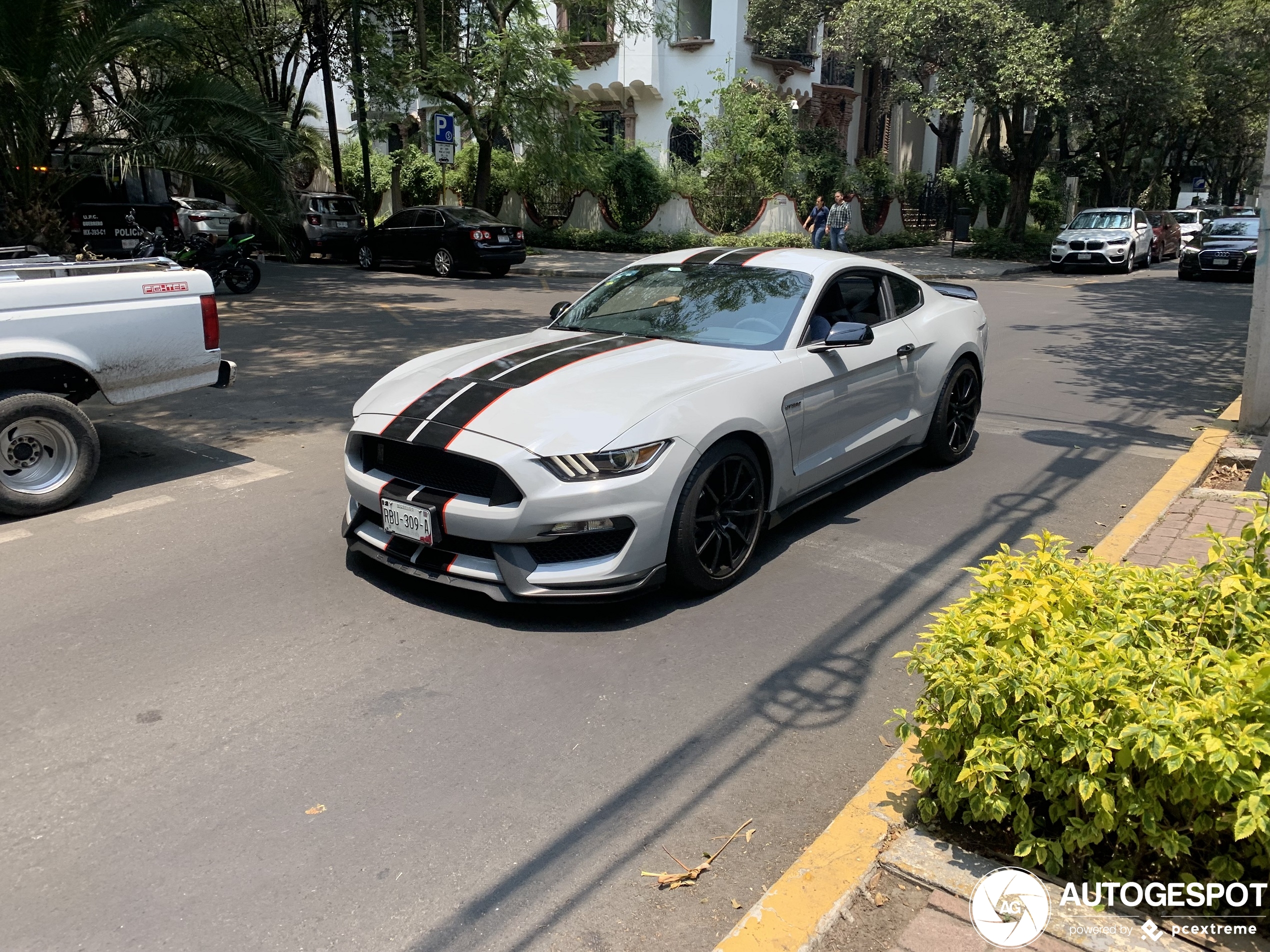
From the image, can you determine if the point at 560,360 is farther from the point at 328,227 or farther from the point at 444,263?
the point at 328,227

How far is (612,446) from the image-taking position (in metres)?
4.79

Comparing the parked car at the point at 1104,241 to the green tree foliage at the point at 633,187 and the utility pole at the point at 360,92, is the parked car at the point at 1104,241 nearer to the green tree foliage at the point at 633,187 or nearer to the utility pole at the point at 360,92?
the green tree foliage at the point at 633,187

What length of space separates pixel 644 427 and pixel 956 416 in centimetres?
368

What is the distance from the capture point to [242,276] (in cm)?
1820

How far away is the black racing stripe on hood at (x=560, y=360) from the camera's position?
212 inches

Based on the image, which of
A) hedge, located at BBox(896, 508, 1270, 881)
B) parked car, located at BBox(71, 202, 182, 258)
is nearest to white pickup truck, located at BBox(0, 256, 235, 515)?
hedge, located at BBox(896, 508, 1270, 881)

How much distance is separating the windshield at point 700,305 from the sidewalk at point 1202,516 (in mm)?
2354

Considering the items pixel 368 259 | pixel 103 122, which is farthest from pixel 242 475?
pixel 368 259

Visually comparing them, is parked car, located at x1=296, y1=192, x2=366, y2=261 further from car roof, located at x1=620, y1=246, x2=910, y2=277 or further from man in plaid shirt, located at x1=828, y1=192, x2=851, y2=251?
car roof, located at x1=620, y1=246, x2=910, y2=277

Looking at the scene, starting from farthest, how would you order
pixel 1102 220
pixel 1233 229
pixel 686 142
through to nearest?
pixel 686 142
pixel 1102 220
pixel 1233 229

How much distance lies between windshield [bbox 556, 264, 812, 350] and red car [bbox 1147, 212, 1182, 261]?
27.4 meters

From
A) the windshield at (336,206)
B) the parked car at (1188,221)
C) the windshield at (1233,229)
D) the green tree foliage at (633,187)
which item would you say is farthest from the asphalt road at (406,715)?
the parked car at (1188,221)

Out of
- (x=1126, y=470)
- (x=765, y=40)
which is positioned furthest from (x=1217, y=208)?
(x=1126, y=470)

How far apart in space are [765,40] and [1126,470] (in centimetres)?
2672
